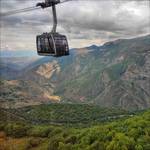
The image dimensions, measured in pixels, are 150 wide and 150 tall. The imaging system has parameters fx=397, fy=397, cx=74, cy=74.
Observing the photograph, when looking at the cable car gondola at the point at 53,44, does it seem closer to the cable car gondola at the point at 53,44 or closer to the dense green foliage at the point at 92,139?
the cable car gondola at the point at 53,44

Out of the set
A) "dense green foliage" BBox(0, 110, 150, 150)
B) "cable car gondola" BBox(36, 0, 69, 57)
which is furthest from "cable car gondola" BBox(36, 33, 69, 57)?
"dense green foliage" BBox(0, 110, 150, 150)

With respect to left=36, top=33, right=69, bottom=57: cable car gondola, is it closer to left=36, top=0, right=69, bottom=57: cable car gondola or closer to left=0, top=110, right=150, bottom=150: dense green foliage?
left=36, top=0, right=69, bottom=57: cable car gondola

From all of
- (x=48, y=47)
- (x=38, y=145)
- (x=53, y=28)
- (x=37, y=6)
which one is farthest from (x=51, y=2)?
(x=38, y=145)

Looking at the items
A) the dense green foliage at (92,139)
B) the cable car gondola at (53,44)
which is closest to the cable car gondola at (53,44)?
the cable car gondola at (53,44)

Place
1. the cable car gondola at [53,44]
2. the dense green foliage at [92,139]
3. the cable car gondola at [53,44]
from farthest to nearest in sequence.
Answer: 1. the dense green foliage at [92,139]
2. the cable car gondola at [53,44]
3. the cable car gondola at [53,44]

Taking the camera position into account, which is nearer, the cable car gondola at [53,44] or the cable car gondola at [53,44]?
the cable car gondola at [53,44]

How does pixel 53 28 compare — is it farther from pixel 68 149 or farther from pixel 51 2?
pixel 68 149

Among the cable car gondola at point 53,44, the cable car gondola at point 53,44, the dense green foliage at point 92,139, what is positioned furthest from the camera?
the dense green foliage at point 92,139

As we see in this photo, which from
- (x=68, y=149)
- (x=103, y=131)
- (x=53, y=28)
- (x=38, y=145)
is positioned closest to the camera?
(x=53, y=28)

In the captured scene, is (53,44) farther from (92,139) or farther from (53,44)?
(92,139)

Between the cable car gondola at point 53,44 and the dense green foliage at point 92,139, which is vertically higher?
the cable car gondola at point 53,44

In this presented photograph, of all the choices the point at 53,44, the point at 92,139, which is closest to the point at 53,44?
the point at 53,44
